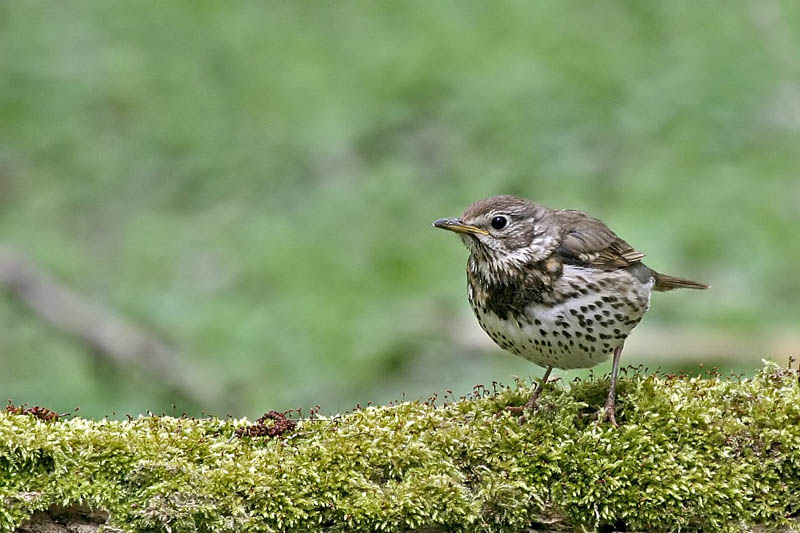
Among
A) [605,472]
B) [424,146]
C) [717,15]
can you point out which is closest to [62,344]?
[424,146]

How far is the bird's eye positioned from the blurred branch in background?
4336mm

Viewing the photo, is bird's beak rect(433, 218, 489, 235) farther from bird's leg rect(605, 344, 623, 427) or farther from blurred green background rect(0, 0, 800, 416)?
blurred green background rect(0, 0, 800, 416)

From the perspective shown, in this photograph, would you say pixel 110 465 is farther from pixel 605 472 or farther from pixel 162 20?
pixel 162 20

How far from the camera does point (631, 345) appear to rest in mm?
8422

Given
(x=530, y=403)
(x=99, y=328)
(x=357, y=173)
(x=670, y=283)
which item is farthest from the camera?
(x=357, y=173)

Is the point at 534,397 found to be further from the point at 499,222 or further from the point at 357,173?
the point at 357,173

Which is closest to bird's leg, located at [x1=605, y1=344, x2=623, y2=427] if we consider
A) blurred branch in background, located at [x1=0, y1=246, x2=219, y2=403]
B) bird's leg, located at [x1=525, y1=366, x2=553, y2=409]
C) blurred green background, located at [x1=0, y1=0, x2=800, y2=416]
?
bird's leg, located at [x1=525, y1=366, x2=553, y2=409]

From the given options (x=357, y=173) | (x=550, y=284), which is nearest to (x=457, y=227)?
(x=550, y=284)

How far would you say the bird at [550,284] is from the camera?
4.53 metres

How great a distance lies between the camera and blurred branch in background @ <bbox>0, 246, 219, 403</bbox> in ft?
28.4

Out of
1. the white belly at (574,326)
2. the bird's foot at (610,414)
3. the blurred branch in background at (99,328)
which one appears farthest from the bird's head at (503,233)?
the blurred branch in background at (99,328)

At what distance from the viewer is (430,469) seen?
4.01m

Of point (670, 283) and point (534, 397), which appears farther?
point (670, 283)

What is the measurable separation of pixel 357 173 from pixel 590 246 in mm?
6193
